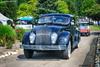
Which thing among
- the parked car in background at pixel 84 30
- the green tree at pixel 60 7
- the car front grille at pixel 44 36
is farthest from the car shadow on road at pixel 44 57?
the green tree at pixel 60 7

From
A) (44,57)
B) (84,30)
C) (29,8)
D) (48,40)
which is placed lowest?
(84,30)

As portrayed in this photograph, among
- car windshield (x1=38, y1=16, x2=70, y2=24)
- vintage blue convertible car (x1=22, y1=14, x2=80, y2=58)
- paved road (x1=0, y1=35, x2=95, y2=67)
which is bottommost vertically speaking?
paved road (x1=0, y1=35, x2=95, y2=67)

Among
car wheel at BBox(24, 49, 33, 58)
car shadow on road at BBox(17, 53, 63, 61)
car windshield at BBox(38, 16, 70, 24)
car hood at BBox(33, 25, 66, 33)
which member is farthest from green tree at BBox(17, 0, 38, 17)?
car hood at BBox(33, 25, 66, 33)

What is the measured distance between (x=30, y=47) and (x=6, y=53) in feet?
7.60

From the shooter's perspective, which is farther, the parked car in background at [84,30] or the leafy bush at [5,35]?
the parked car in background at [84,30]

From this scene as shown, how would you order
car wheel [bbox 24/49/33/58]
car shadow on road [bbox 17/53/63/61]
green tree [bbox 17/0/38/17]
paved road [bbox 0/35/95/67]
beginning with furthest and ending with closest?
green tree [bbox 17/0/38/17], car wheel [bbox 24/49/33/58], car shadow on road [bbox 17/53/63/61], paved road [bbox 0/35/95/67]

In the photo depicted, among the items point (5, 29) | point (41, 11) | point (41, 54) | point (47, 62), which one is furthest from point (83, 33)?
point (41, 11)

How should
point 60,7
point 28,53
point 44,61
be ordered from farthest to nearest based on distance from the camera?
1. point 60,7
2. point 28,53
3. point 44,61

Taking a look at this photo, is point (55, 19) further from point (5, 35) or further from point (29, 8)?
point (29, 8)

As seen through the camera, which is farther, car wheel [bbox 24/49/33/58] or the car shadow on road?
car wheel [bbox 24/49/33/58]

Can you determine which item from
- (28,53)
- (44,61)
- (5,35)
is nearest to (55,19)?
(28,53)

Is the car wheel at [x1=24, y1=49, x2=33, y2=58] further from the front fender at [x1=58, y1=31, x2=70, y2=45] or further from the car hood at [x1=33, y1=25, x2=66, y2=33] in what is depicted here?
the front fender at [x1=58, y1=31, x2=70, y2=45]

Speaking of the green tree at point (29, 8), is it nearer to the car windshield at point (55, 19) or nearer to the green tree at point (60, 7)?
the green tree at point (60, 7)

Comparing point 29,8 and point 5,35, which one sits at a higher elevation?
point 5,35
